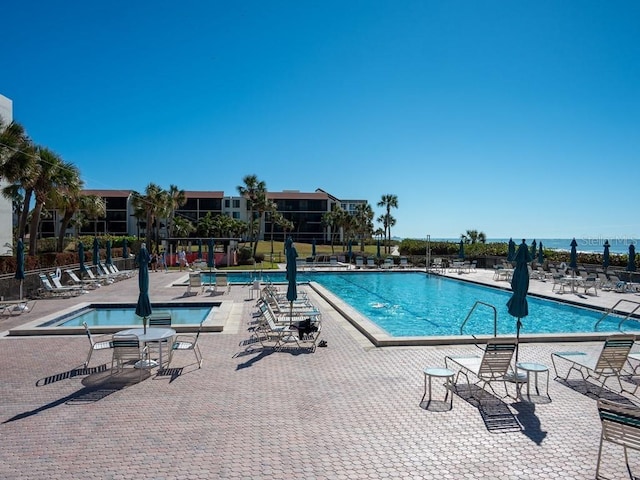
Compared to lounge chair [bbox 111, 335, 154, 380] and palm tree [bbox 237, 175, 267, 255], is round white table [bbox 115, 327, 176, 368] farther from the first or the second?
palm tree [bbox 237, 175, 267, 255]

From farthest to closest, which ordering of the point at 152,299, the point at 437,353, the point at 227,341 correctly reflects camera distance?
the point at 152,299 → the point at 227,341 → the point at 437,353

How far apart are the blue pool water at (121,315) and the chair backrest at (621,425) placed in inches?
445

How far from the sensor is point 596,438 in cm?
567

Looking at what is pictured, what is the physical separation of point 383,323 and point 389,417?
905 cm

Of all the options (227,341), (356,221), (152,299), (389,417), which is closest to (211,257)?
(152,299)

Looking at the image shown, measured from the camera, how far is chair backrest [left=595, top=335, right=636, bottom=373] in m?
7.73

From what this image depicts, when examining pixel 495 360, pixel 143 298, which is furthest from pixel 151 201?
pixel 495 360

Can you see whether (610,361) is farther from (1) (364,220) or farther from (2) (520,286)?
(1) (364,220)

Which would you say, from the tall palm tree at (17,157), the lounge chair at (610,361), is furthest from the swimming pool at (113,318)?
the lounge chair at (610,361)

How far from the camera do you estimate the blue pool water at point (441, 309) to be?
47.2 ft

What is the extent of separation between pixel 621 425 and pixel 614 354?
3538 millimetres

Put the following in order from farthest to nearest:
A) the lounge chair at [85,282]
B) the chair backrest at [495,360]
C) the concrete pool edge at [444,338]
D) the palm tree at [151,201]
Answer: the palm tree at [151,201]
the lounge chair at [85,282]
the concrete pool edge at [444,338]
the chair backrest at [495,360]

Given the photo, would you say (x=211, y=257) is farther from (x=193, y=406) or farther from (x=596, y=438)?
(x=596, y=438)

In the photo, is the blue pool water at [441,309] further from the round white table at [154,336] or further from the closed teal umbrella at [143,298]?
the closed teal umbrella at [143,298]
